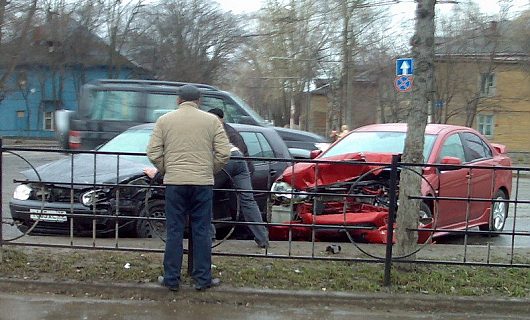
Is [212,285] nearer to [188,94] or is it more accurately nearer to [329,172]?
[188,94]

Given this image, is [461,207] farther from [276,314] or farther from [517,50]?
[517,50]

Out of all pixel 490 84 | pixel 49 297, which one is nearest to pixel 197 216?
pixel 49 297

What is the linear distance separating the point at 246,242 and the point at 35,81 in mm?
47331

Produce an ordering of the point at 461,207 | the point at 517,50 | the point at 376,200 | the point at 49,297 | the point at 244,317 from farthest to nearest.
Answer: the point at 517,50, the point at 461,207, the point at 376,200, the point at 49,297, the point at 244,317

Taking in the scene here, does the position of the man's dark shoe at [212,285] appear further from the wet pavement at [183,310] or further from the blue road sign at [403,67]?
the blue road sign at [403,67]

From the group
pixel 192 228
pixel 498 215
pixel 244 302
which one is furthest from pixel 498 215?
pixel 192 228

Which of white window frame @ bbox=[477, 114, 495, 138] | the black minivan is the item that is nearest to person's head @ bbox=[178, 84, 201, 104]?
the black minivan

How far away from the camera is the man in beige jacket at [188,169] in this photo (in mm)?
5715

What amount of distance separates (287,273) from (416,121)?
6.09 feet

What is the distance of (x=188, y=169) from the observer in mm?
5707

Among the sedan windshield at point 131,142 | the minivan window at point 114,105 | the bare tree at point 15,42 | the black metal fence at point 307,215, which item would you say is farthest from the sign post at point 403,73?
the bare tree at point 15,42

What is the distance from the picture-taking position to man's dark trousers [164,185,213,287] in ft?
19.1

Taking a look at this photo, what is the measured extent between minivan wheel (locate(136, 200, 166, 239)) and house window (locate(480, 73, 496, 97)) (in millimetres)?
33329

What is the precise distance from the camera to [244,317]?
5.51 meters
